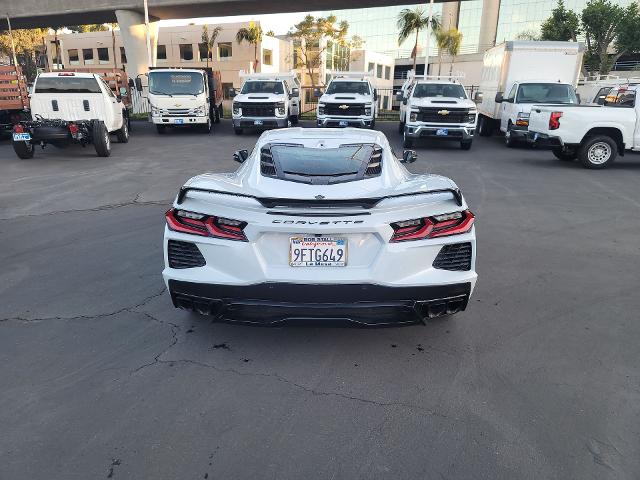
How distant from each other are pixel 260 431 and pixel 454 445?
1.05 meters

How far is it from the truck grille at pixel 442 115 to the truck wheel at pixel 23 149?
11.0 metres

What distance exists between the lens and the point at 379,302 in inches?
119

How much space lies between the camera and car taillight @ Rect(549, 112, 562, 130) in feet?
38.2

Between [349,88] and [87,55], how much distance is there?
4877cm

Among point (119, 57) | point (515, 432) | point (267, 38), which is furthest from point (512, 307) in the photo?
point (119, 57)

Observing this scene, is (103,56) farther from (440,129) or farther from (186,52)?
(440,129)

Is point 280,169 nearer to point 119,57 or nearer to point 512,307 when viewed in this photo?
point 512,307

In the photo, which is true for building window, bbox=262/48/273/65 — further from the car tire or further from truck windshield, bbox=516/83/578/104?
the car tire

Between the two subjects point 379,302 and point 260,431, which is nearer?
point 260,431

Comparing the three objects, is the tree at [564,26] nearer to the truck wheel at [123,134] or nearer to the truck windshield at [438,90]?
the truck windshield at [438,90]

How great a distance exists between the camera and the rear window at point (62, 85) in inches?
508

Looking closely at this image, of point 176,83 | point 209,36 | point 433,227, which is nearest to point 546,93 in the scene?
point 176,83

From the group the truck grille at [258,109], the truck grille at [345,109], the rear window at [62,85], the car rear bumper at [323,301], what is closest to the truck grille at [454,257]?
the car rear bumper at [323,301]

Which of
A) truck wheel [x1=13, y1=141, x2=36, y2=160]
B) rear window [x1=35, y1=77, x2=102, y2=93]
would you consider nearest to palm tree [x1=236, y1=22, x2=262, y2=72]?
rear window [x1=35, y1=77, x2=102, y2=93]
